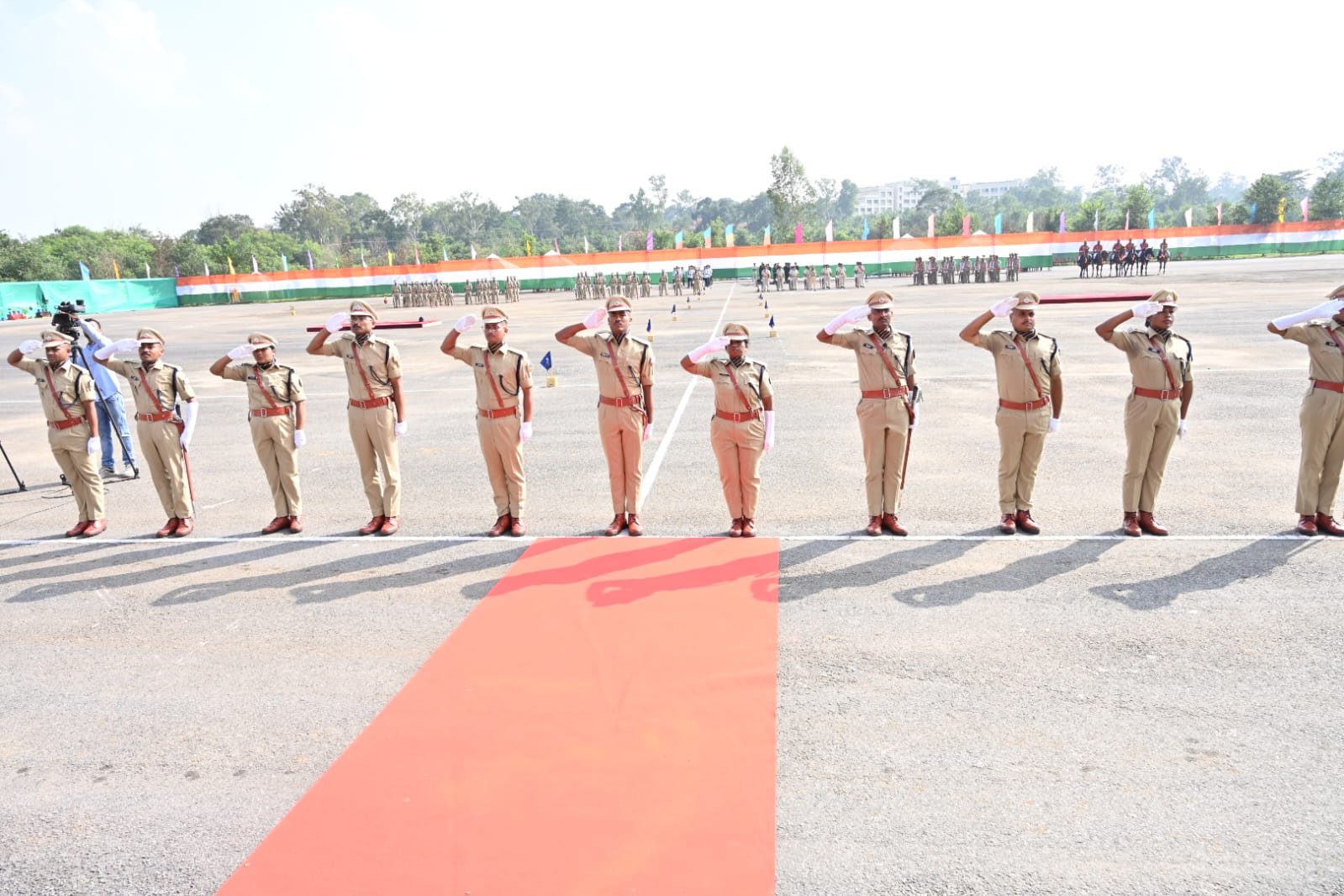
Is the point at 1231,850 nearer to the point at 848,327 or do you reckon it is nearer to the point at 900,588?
the point at 900,588

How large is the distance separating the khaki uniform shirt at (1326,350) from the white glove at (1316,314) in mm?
80

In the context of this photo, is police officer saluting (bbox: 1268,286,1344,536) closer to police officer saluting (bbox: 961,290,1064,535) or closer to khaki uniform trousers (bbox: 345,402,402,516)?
police officer saluting (bbox: 961,290,1064,535)

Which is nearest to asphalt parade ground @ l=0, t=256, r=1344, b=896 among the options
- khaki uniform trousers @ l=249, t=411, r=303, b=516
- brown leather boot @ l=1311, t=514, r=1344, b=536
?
brown leather boot @ l=1311, t=514, r=1344, b=536

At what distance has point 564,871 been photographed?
11.9 feet

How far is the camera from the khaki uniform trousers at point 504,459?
25.6 ft

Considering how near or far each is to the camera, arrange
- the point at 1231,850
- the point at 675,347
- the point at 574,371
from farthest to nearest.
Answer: the point at 675,347 → the point at 574,371 → the point at 1231,850

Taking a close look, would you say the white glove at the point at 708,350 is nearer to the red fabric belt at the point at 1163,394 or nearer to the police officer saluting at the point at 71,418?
the red fabric belt at the point at 1163,394

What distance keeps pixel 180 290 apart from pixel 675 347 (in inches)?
2225

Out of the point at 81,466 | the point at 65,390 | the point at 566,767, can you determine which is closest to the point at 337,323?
the point at 65,390

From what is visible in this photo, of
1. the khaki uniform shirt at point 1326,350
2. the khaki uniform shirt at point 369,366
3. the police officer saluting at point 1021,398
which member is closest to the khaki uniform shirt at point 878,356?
the police officer saluting at point 1021,398

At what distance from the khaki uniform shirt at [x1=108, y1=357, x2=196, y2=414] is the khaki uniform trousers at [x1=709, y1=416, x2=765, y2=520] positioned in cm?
510

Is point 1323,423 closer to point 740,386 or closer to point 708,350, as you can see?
point 740,386

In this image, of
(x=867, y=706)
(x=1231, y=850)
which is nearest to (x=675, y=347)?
(x=867, y=706)

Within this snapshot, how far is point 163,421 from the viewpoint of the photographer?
26.7ft
